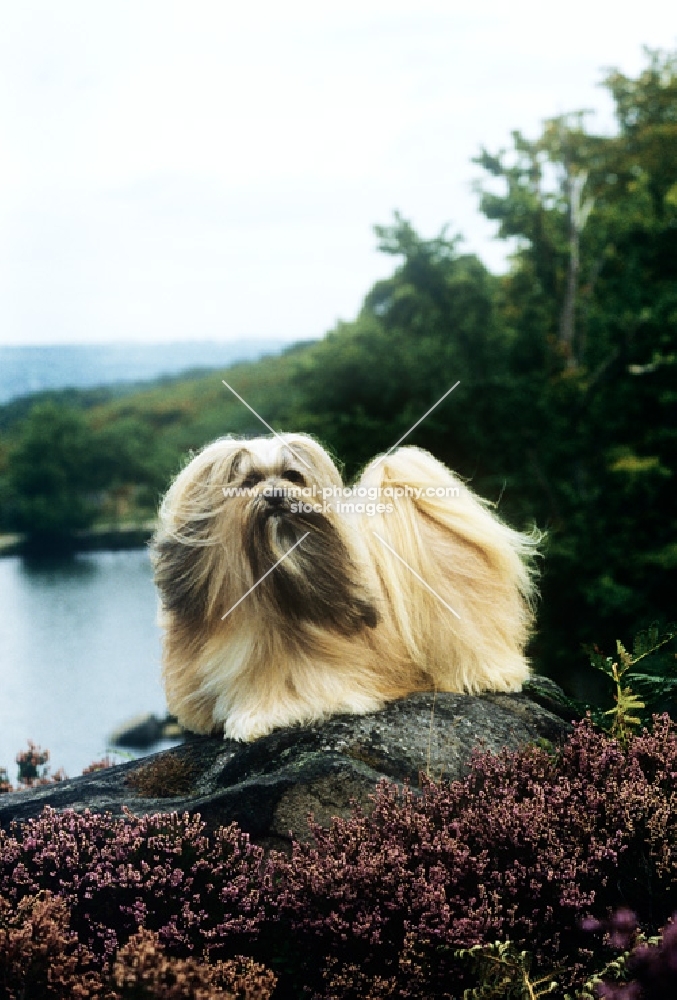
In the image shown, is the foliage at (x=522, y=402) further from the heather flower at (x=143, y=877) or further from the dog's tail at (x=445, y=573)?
the heather flower at (x=143, y=877)

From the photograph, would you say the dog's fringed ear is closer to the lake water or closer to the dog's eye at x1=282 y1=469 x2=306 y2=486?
the dog's eye at x1=282 y1=469 x2=306 y2=486

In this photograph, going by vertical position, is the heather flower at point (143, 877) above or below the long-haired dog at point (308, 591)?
below

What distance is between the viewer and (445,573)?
5.24 meters

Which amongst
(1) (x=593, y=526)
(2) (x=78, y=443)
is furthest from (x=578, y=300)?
(2) (x=78, y=443)

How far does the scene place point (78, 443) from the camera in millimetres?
12008

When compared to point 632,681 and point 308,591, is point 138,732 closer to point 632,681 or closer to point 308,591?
point 308,591

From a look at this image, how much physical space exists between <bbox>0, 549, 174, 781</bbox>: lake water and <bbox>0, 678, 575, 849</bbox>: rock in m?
3.09

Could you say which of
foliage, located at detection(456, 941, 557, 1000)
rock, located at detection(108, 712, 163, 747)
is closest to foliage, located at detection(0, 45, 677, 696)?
rock, located at detection(108, 712, 163, 747)

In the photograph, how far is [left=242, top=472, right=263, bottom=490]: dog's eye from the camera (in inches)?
185

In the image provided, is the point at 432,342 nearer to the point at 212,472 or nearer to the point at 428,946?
the point at 212,472

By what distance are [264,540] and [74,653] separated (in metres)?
5.40

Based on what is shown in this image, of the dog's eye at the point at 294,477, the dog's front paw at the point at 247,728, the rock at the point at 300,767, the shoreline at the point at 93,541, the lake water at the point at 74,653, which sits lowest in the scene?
the lake water at the point at 74,653

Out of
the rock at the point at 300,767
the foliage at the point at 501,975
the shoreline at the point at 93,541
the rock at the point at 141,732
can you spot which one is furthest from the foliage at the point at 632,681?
the shoreline at the point at 93,541

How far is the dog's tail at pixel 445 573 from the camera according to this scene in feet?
16.8
